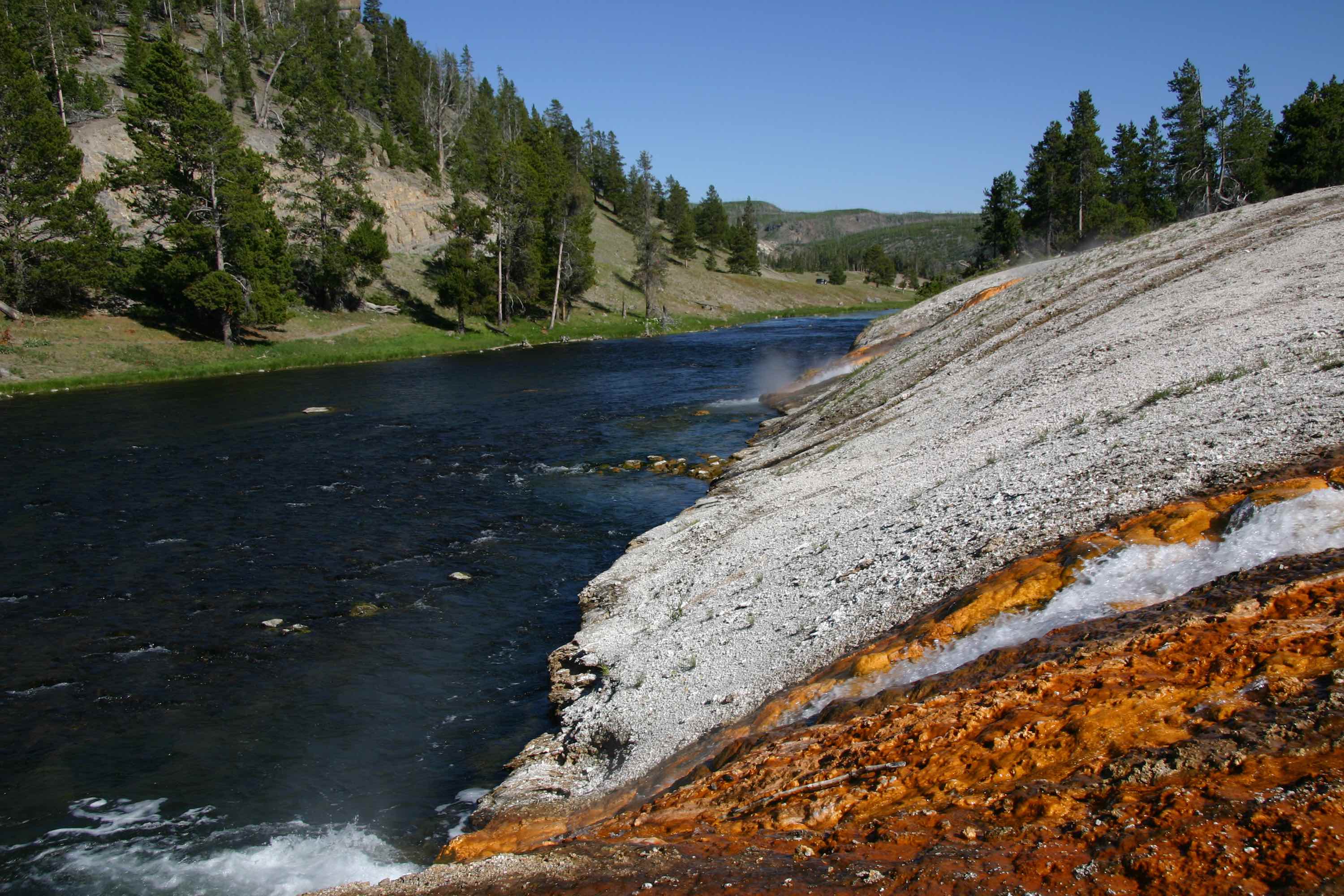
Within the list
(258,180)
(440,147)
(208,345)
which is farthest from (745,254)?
(208,345)

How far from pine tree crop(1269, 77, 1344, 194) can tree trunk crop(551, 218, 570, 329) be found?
214 feet

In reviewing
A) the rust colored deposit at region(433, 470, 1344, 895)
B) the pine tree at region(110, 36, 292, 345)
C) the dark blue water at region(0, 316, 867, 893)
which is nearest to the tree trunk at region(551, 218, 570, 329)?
the pine tree at region(110, 36, 292, 345)

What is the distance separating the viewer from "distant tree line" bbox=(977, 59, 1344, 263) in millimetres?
68312

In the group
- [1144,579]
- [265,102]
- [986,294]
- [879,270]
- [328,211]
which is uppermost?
[265,102]

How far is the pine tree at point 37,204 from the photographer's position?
161 ft

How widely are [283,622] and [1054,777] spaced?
49.4ft

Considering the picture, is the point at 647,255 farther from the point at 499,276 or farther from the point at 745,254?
the point at 745,254

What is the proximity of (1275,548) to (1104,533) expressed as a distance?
2.01 m

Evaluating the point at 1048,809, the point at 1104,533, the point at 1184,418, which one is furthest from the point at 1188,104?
the point at 1048,809

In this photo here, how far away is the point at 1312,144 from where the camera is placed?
6750cm

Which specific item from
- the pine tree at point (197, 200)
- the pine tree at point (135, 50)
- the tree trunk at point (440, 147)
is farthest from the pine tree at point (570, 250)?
the pine tree at point (135, 50)

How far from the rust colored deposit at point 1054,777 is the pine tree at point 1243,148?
70057 mm

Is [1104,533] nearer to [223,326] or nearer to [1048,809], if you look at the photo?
[1048,809]

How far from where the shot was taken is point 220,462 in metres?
29.6
